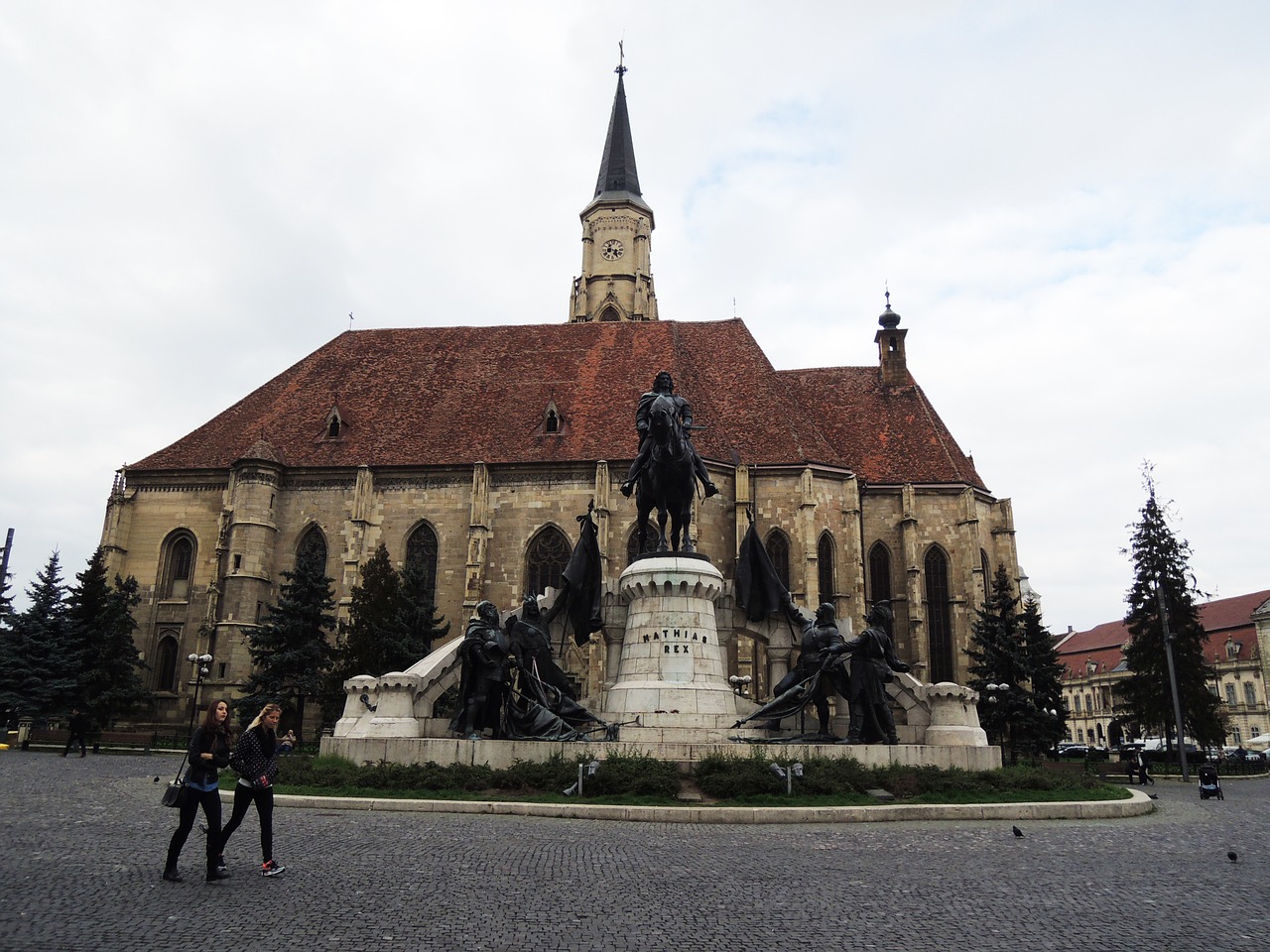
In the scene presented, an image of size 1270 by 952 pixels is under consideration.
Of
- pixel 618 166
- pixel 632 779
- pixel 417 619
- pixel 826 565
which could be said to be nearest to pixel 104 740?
pixel 417 619

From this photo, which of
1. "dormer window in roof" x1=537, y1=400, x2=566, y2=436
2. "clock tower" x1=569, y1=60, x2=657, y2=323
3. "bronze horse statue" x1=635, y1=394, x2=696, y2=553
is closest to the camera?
"bronze horse statue" x1=635, y1=394, x2=696, y2=553

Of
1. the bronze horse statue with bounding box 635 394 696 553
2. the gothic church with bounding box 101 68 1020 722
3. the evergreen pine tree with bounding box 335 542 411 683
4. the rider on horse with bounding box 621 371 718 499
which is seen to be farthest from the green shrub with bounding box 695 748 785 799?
the gothic church with bounding box 101 68 1020 722

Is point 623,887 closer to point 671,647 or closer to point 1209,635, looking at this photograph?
point 671,647

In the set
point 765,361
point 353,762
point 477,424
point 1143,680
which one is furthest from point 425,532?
point 1143,680

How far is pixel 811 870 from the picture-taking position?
318 inches

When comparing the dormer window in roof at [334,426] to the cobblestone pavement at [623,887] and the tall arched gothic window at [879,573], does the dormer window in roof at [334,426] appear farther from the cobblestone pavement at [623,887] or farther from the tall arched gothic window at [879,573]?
the cobblestone pavement at [623,887]

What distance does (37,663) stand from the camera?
30594 millimetres

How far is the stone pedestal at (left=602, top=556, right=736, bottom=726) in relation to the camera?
15.3 m

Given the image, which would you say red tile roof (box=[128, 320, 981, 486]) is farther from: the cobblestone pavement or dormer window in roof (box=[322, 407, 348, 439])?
the cobblestone pavement

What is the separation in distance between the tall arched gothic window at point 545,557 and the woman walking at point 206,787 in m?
25.9

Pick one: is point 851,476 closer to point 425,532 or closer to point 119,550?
point 425,532

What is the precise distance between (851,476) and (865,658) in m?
20.4

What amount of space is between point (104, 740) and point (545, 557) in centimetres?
1503

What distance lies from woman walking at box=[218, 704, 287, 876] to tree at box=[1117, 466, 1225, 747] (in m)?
31.4
